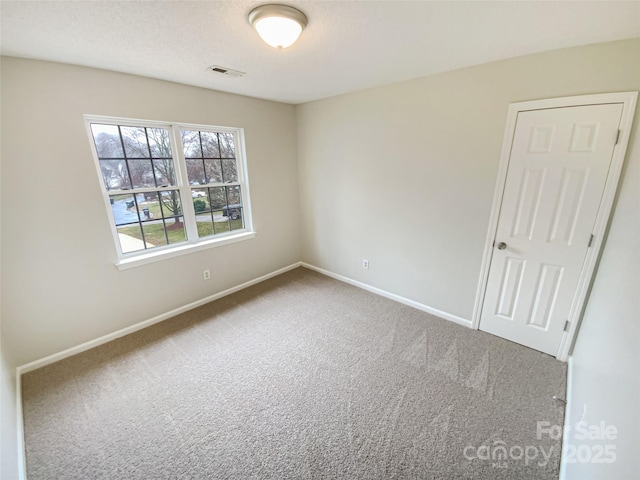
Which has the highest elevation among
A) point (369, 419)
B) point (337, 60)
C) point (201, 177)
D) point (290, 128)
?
point (337, 60)

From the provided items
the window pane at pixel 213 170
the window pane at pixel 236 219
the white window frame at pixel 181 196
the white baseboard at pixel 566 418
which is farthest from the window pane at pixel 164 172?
the white baseboard at pixel 566 418

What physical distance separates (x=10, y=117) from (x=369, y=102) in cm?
296

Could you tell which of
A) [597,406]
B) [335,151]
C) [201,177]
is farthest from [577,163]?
[201,177]

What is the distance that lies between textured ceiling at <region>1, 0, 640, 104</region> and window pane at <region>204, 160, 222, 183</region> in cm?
95

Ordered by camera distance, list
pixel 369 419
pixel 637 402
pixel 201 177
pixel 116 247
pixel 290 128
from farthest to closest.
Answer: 1. pixel 290 128
2. pixel 201 177
3. pixel 116 247
4. pixel 369 419
5. pixel 637 402

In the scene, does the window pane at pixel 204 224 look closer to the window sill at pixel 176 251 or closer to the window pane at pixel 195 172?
the window sill at pixel 176 251

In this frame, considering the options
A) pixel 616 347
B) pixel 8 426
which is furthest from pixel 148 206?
pixel 616 347

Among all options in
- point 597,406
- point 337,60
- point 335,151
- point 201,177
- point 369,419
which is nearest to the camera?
point 597,406

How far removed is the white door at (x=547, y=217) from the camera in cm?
180

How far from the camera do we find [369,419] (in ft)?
5.56

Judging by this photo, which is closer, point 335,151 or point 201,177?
point 201,177

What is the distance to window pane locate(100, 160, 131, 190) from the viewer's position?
7.63 ft

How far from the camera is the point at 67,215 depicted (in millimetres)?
2125

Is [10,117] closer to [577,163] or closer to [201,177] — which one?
[201,177]
